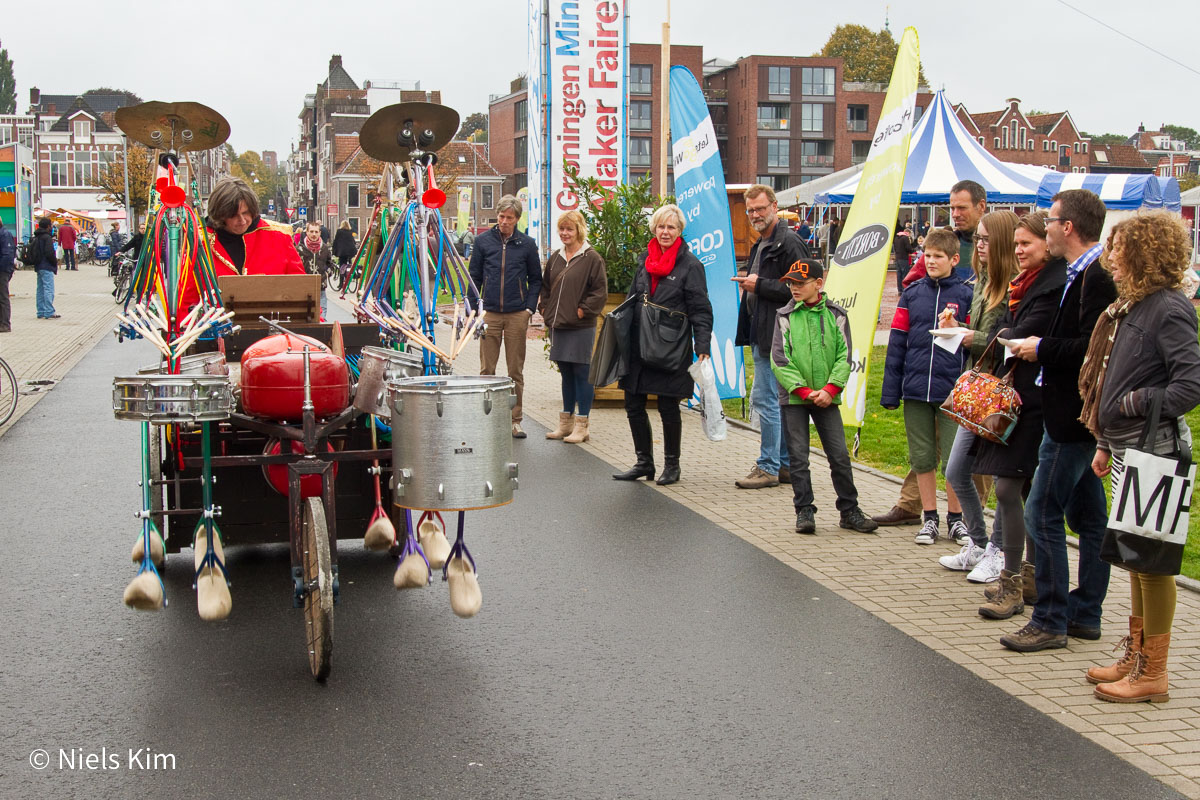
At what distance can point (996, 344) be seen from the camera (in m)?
6.15

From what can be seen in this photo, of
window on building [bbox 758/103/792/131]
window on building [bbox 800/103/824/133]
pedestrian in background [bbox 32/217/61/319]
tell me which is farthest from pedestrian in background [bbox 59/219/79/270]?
window on building [bbox 800/103/824/133]

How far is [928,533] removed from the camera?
771 centimetres

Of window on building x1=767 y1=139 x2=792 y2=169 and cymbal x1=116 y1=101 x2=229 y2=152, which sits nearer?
cymbal x1=116 y1=101 x2=229 y2=152

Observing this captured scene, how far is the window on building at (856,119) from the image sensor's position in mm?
104750

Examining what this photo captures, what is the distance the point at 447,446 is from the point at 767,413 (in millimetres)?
4956

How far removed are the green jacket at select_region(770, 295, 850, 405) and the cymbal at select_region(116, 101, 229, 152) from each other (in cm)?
366

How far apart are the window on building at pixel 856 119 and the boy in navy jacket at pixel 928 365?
101m

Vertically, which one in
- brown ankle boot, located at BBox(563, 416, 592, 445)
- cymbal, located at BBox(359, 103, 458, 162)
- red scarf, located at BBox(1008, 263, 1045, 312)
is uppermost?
cymbal, located at BBox(359, 103, 458, 162)

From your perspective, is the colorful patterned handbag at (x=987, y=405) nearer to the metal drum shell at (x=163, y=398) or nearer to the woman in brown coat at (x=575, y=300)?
the metal drum shell at (x=163, y=398)

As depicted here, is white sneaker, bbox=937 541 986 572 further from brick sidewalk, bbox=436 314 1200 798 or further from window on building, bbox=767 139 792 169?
window on building, bbox=767 139 792 169

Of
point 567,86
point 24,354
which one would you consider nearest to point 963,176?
point 567,86

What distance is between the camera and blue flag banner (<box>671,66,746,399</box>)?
12375mm

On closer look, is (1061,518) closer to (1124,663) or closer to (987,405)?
(987,405)

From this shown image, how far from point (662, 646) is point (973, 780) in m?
1.76
